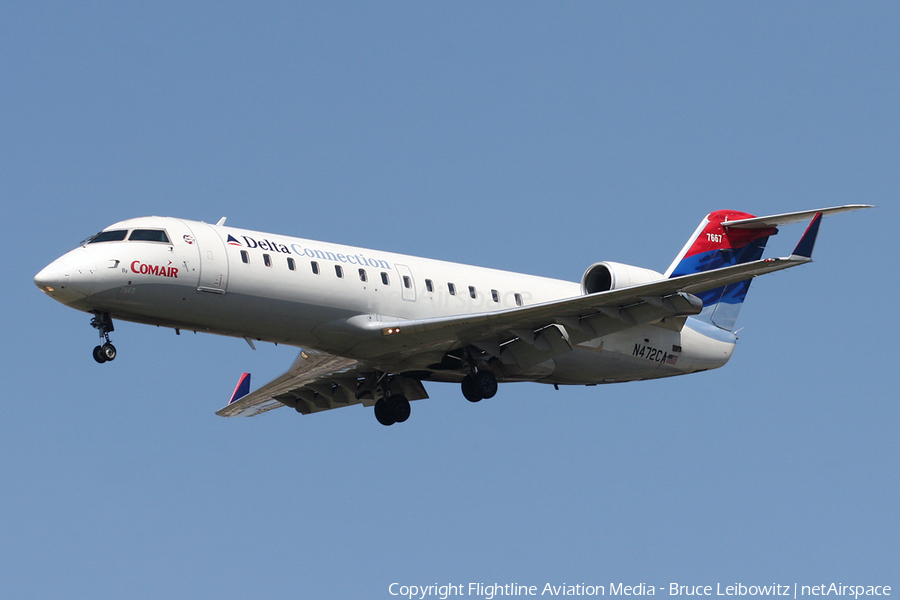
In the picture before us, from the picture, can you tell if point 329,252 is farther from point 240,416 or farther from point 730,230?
point 730,230

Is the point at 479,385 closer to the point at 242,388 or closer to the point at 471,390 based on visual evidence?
the point at 471,390

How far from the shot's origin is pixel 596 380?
90.4 ft

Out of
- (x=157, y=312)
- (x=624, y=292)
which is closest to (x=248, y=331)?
(x=157, y=312)

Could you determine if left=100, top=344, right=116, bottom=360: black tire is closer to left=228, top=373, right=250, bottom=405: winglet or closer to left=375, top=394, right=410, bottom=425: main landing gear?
left=375, top=394, right=410, bottom=425: main landing gear

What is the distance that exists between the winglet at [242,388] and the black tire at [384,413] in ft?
13.2

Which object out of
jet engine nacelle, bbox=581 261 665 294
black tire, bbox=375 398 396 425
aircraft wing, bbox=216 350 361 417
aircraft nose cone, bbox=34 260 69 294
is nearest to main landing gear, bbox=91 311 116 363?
aircraft nose cone, bbox=34 260 69 294

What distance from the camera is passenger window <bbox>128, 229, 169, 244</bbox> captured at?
2198 cm

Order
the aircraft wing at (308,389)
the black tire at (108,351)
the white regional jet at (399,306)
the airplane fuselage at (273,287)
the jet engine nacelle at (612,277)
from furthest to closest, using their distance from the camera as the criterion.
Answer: the aircraft wing at (308,389)
the jet engine nacelle at (612,277)
the white regional jet at (399,306)
the black tire at (108,351)
the airplane fuselage at (273,287)

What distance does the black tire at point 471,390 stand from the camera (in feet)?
81.0

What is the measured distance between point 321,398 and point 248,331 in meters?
6.01

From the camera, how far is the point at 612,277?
25.6 metres

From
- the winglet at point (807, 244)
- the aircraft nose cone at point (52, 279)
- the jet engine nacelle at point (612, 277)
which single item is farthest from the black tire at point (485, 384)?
the aircraft nose cone at point (52, 279)

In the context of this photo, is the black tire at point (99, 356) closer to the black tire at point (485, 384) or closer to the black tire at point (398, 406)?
the black tire at point (398, 406)

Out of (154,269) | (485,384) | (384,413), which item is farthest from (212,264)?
(384,413)
